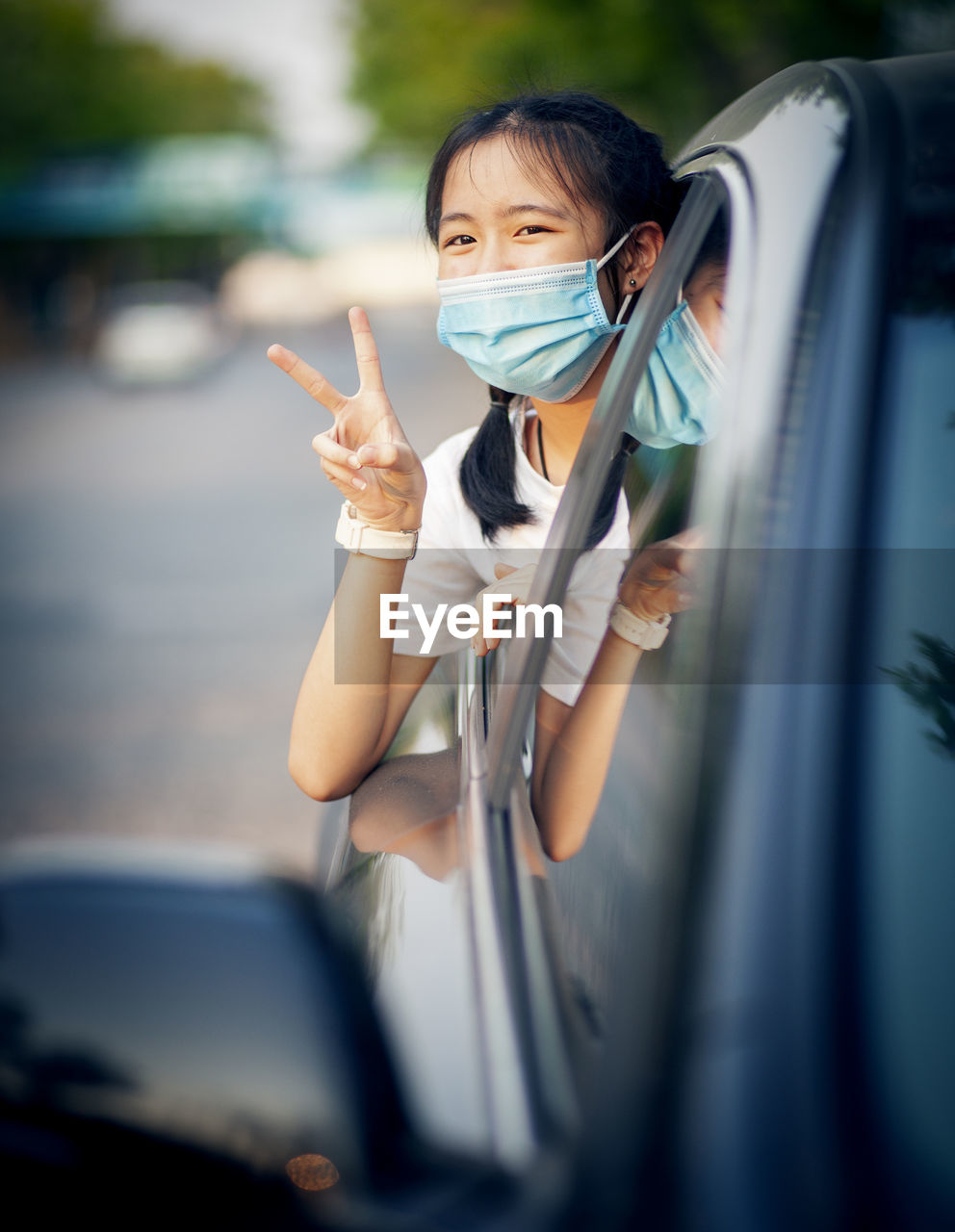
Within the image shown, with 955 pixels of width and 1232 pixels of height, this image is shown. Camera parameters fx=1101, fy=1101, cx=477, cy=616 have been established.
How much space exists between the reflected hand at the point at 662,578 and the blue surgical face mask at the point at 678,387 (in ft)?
0.47

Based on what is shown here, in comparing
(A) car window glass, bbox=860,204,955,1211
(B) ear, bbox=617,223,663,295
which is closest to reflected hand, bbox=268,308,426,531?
(B) ear, bbox=617,223,663,295

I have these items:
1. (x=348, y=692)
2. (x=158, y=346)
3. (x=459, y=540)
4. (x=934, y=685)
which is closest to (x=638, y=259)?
(x=459, y=540)

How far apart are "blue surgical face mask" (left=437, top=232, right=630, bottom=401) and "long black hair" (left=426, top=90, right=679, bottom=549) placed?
0.07 m

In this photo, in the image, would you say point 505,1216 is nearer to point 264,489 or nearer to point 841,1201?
point 841,1201

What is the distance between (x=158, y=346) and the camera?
800 inches

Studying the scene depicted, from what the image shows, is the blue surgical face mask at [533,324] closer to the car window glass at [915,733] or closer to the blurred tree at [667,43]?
the blurred tree at [667,43]

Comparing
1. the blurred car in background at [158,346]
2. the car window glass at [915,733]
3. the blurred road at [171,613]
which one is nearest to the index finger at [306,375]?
the car window glass at [915,733]

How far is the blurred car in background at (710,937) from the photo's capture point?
0.74 m

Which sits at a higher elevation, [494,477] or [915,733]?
[494,477]

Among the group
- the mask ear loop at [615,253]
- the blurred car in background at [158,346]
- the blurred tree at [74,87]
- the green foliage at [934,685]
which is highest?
the blurred tree at [74,87]

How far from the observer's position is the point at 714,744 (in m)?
0.88

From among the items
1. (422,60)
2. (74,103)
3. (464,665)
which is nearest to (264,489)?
(464,665)

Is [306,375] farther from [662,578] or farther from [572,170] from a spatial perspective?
[662,578]

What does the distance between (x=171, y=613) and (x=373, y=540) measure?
17.7 ft
